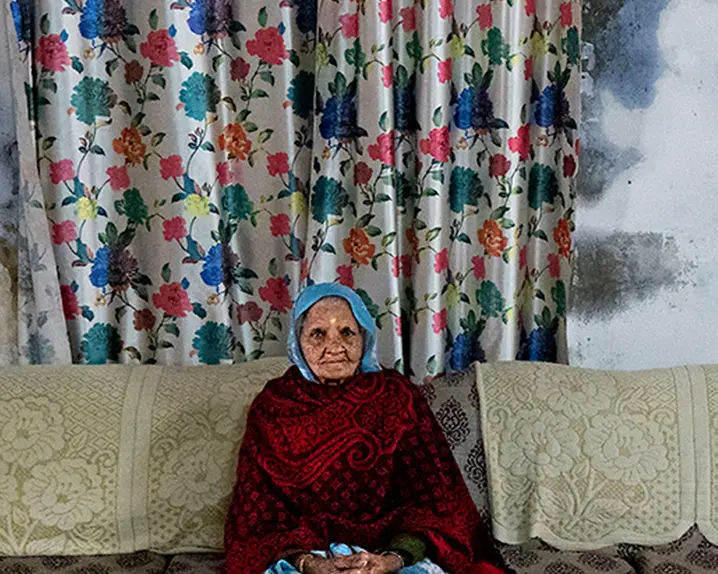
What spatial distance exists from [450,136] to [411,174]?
0.16m

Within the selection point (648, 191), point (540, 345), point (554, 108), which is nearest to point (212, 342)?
point (540, 345)

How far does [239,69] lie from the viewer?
283 centimetres

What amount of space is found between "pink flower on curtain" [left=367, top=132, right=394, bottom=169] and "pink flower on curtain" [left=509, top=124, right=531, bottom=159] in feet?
1.18

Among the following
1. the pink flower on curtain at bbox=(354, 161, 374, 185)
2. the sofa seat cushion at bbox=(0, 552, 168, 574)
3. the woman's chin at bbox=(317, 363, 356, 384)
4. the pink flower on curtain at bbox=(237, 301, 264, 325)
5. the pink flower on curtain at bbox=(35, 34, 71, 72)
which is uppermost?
the pink flower on curtain at bbox=(35, 34, 71, 72)

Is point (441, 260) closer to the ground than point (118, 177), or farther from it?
closer to the ground

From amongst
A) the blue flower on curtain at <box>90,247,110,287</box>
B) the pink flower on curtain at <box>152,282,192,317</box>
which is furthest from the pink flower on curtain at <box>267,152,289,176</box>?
→ the blue flower on curtain at <box>90,247,110,287</box>

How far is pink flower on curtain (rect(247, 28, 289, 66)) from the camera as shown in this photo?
2805 millimetres

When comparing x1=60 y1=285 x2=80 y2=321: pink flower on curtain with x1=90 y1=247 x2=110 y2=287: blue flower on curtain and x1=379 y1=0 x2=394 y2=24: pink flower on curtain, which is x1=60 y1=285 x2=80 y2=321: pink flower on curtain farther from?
x1=379 y1=0 x2=394 y2=24: pink flower on curtain

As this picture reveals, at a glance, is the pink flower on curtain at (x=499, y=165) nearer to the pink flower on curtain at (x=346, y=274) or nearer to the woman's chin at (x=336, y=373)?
the pink flower on curtain at (x=346, y=274)

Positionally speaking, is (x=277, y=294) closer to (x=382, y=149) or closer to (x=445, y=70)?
(x=382, y=149)

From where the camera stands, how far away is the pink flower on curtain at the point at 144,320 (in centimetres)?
297

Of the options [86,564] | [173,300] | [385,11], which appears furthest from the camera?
[173,300]

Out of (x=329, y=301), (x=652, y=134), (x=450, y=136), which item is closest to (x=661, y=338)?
(x=652, y=134)

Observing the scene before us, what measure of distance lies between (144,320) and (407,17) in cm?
117
